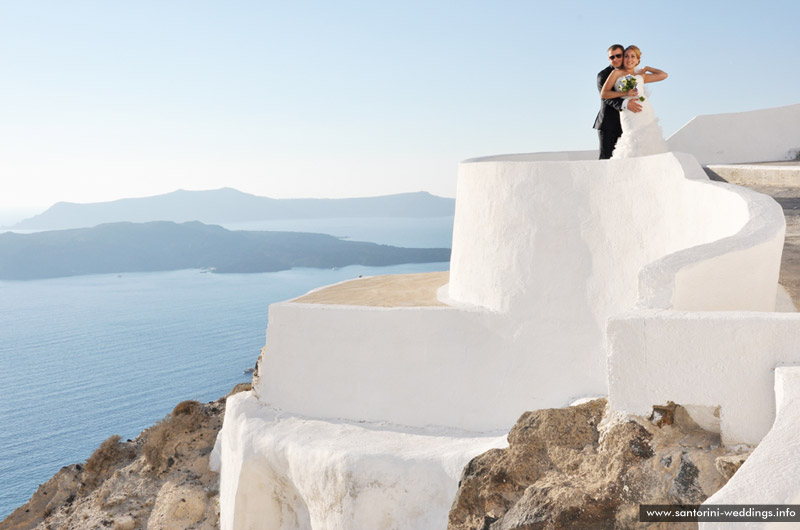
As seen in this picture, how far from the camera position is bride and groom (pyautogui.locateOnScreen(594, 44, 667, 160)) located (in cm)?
898

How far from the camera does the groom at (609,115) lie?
30.9 ft

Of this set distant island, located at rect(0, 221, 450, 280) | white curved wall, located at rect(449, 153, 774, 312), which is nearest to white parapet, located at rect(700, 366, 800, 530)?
white curved wall, located at rect(449, 153, 774, 312)

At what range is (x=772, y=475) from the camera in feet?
11.1

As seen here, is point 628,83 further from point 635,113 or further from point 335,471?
point 335,471

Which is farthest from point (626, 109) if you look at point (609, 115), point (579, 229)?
point (579, 229)

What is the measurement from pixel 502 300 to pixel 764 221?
3.46 meters

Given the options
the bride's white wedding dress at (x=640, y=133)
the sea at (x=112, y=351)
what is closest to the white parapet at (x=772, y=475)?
the bride's white wedding dress at (x=640, y=133)

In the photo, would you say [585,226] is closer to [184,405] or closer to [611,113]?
[611,113]

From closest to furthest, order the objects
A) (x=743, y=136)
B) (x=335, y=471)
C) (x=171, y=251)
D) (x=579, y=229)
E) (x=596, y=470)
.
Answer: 1. (x=596, y=470)
2. (x=335, y=471)
3. (x=579, y=229)
4. (x=743, y=136)
5. (x=171, y=251)

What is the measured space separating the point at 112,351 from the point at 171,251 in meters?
41.3

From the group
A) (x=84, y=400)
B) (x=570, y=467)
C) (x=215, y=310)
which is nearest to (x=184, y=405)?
(x=570, y=467)

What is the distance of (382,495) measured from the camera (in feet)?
25.5

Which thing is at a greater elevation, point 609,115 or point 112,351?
point 609,115

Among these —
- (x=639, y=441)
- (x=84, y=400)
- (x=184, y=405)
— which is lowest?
(x=84, y=400)
